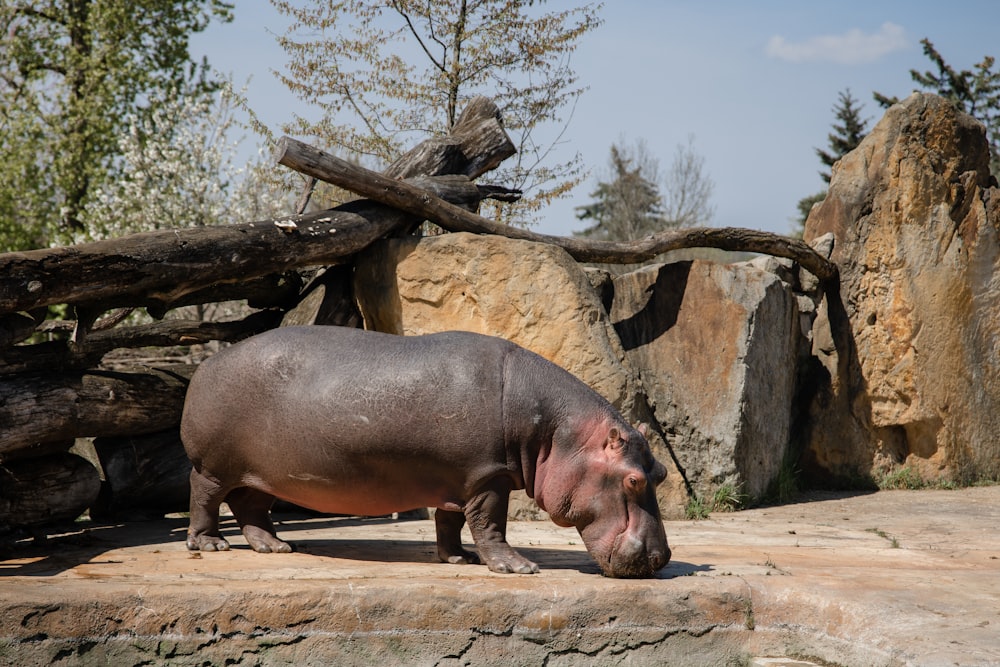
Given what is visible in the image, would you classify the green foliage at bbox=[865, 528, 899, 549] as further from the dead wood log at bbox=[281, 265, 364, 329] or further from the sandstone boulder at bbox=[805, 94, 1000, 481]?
the dead wood log at bbox=[281, 265, 364, 329]

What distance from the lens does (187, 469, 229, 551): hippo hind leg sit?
19.0 feet

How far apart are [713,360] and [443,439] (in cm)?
410

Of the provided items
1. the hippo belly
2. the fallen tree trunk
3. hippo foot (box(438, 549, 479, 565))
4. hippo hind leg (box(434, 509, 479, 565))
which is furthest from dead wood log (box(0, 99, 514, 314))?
hippo foot (box(438, 549, 479, 565))

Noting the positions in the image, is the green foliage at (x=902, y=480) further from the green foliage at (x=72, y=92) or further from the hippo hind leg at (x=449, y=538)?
the green foliage at (x=72, y=92)

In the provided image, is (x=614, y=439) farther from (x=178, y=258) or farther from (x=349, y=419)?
(x=178, y=258)

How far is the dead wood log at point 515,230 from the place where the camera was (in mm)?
7973

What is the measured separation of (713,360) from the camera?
8625 millimetres

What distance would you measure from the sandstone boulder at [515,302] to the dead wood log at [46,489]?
8.78 ft

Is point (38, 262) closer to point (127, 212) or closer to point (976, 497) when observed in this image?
point (976, 497)

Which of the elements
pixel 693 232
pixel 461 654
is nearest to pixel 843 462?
pixel 693 232

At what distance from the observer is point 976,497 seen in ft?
29.9

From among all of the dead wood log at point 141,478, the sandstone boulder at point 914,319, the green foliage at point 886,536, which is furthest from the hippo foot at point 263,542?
the sandstone boulder at point 914,319

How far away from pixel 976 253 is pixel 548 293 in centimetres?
492


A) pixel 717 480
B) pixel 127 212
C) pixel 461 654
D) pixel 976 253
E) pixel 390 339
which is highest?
pixel 127 212
